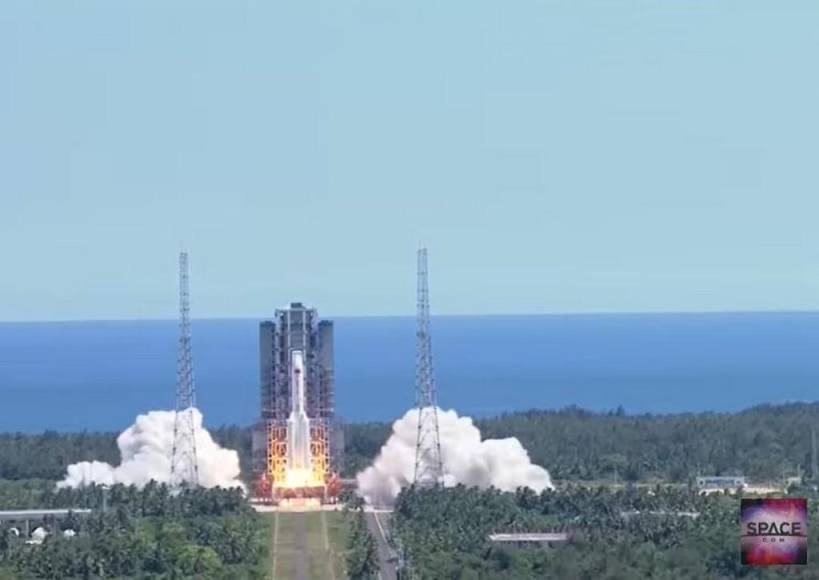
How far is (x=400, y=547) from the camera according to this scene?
82.8 meters

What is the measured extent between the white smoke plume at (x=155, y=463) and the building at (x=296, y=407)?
183 cm

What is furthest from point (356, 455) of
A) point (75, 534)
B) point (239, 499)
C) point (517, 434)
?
point (75, 534)

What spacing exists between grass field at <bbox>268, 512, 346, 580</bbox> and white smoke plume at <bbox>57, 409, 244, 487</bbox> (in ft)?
24.4

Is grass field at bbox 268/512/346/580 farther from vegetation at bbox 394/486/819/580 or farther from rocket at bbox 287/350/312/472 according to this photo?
rocket at bbox 287/350/312/472

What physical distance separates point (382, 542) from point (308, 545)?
235cm

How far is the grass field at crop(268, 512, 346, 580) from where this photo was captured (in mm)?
79438

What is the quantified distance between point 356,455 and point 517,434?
1047 cm

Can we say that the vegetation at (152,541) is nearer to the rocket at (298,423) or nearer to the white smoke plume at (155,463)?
the rocket at (298,423)

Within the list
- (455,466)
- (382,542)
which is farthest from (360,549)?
(455,466)

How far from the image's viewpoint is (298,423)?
98.9 m

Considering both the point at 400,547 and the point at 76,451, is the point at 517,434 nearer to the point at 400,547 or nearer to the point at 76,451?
the point at 76,451

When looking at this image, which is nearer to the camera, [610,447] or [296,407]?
[296,407]

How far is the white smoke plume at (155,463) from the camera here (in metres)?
102

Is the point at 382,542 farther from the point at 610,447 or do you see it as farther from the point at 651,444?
the point at 651,444
